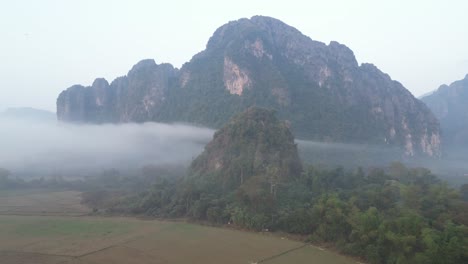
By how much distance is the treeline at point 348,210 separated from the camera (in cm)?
2130

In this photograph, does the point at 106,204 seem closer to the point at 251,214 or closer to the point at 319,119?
the point at 251,214

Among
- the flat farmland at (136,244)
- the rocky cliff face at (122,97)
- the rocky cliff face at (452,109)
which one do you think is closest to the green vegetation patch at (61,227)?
the flat farmland at (136,244)

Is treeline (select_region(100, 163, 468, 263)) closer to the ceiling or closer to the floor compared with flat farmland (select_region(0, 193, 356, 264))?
closer to the ceiling

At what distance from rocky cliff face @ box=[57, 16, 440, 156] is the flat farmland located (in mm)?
36560

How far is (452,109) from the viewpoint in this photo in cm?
11300

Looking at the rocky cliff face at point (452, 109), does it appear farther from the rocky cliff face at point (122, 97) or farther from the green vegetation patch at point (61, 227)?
the green vegetation patch at point (61, 227)

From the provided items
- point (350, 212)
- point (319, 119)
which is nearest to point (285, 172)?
point (350, 212)

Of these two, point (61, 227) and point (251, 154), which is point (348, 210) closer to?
point (251, 154)

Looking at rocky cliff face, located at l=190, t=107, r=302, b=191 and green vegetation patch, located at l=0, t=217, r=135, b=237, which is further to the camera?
rocky cliff face, located at l=190, t=107, r=302, b=191

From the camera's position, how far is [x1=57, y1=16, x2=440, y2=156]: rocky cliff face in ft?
220

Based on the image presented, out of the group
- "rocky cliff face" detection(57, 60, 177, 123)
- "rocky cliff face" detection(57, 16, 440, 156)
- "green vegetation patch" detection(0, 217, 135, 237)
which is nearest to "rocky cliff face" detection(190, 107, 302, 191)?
"green vegetation patch" detection(0, 217, 135, 237)

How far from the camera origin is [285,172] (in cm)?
3656

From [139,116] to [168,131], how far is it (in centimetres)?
1176

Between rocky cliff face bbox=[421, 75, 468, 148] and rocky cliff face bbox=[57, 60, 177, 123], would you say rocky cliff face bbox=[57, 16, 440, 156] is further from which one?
rocky cliff face bbox=[421, 75, 468, 148]
